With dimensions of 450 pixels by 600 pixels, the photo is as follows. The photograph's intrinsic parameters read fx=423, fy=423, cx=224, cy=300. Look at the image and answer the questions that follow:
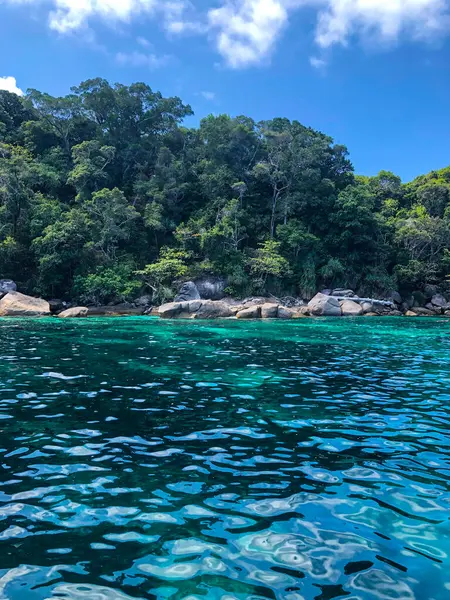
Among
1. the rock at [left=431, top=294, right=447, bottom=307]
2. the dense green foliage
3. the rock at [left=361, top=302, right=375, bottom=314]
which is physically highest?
the dense green foliage

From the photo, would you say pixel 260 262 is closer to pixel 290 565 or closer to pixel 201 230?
pixel 201 230

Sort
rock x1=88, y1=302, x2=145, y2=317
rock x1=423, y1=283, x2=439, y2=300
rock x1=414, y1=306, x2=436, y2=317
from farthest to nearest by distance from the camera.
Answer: rock x1=423, y1=283, x2=439, y2=300, rock x1=414, y1=306, x2=436, y2=317, rock x1=88, y1=302, x2=145, y2=317

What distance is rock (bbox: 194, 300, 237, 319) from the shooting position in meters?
26.0

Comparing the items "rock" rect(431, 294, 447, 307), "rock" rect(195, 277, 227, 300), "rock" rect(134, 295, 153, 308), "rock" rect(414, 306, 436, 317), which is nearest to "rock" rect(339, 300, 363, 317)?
"rock" rect(414, 306, 436, 317)

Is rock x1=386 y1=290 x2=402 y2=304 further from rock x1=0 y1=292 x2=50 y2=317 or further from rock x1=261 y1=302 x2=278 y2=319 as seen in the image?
rock x1=0 y1=292 x2=50 y2=317

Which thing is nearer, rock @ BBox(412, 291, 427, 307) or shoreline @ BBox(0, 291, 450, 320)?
shoreline @ BBox(0, 291, 450, 320)

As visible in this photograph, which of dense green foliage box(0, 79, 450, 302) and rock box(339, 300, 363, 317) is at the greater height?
dense green foliage box(0, 79, 450, 302)

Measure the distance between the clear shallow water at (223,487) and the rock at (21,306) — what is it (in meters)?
18.7

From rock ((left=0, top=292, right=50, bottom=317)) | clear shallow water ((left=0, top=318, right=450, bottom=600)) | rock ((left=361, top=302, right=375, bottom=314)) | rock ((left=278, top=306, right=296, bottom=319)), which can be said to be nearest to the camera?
clear shallow water ((left=0, top=318, right=450, bottom=600))

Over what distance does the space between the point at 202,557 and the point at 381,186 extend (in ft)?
166

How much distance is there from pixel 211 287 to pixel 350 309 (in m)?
10.7

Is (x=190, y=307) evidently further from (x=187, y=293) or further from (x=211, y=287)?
(x=211, y=287)

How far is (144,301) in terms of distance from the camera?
31859 mm

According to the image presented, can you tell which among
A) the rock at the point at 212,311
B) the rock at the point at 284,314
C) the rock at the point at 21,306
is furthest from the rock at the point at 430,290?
the rock at the point at 21,306
